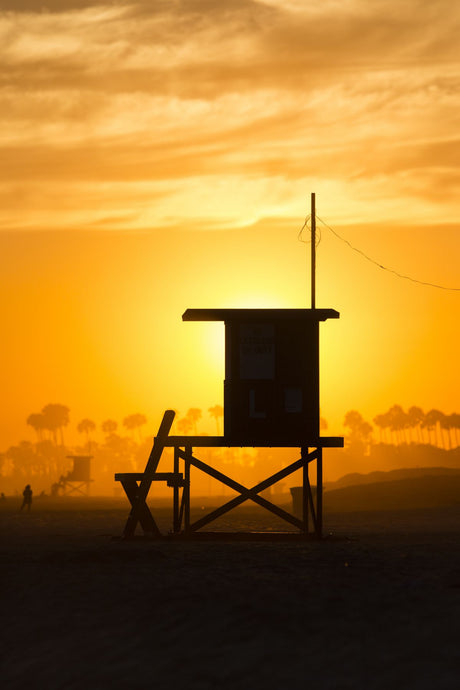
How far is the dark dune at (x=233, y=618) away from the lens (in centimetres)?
1222

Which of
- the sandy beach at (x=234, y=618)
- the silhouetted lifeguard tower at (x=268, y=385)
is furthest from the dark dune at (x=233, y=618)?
the silhouetted lifeguard tower at (x=268, y=385)

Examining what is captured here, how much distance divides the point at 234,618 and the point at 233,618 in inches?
0.5

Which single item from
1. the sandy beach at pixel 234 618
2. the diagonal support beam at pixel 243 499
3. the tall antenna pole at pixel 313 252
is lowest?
the sandy beach at pixel 234 618

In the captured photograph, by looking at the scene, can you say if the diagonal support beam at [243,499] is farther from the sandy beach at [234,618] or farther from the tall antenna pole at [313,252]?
the tall antenna pole at [313,252]

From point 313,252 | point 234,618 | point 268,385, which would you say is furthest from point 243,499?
point 234,618

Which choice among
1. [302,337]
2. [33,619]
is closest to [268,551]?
[302,337]

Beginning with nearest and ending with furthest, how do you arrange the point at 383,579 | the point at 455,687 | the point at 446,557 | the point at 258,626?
the point at 455,687
the point at 258,626
the point at 383,579
the point at 446,557

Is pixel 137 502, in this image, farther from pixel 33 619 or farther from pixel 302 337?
pixel 33 619

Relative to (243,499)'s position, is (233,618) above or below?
below

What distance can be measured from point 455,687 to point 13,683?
5.56 meters

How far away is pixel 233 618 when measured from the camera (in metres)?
14.7

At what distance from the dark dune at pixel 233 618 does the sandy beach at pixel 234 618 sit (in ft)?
0.09

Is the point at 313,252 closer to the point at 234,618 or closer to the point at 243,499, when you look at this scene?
the point at 243,499

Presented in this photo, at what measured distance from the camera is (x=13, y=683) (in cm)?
1322
